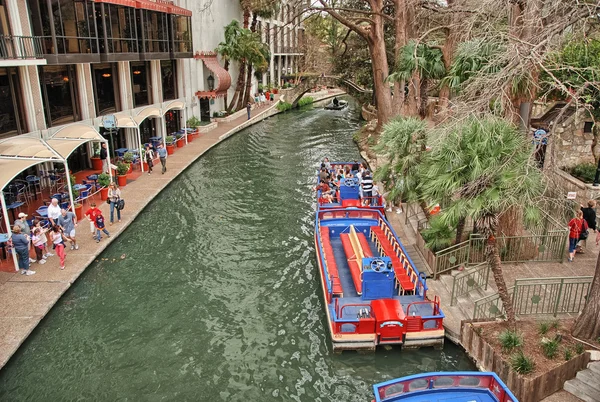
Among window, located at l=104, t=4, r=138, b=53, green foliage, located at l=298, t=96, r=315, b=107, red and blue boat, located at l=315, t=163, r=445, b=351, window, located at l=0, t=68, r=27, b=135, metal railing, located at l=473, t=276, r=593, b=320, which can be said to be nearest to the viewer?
metal railing, located at l=473, t=276, r=593, b=320

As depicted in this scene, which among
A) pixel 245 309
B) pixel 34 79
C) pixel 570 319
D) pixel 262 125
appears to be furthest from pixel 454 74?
pixel 262 125

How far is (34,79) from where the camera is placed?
22.1 metres

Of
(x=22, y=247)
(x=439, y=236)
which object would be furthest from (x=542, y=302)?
(x=22, y=247)

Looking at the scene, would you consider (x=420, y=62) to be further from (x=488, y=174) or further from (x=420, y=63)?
(x=488, y=174)

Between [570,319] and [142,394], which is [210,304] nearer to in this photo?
[142,394]

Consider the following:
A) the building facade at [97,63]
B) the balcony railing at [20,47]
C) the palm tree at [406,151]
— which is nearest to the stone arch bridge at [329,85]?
the building facade at [97,63]

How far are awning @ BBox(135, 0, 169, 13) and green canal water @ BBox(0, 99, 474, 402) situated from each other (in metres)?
13.3

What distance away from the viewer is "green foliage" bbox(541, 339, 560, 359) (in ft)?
34.1

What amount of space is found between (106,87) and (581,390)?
90.5 ft

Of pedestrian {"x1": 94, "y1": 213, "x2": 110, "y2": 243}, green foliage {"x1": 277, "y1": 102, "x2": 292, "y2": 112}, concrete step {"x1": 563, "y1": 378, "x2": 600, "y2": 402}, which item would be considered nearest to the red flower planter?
pedestrian {"x1": 94, "y1": 213, "x2": 110, "y2": 243}

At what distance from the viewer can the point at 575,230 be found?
14.6 meters

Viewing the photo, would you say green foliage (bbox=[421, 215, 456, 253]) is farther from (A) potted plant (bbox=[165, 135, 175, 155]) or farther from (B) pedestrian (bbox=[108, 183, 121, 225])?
(A) potted plant (bbox=[165, 135, 175, 155])

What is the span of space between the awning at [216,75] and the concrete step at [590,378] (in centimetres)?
3583

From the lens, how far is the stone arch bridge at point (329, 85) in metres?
49.1
